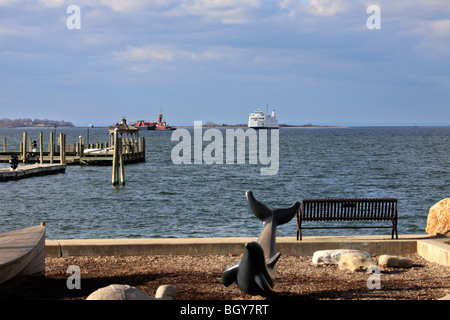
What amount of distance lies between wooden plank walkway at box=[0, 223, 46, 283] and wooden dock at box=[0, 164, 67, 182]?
1310 inches

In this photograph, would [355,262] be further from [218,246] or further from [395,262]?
[218,246]

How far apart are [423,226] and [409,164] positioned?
133ft

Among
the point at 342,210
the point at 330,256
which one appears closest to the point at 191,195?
the point at 342,210

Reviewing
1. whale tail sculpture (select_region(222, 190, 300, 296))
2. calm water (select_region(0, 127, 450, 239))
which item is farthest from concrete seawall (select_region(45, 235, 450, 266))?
calm water (select_region(0, 127, 450, 239))

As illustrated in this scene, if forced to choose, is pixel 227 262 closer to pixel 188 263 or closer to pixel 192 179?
pixel 188 263

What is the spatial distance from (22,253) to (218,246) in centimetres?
397

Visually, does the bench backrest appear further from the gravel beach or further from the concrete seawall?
the gravel beach

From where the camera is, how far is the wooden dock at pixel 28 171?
41.2 m

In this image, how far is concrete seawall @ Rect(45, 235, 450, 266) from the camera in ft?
37.3

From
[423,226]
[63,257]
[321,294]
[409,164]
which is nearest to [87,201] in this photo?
[423,226]

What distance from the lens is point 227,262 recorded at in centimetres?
1093

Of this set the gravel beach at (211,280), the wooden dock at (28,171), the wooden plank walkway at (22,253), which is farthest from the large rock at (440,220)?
the wooden dock at (28,171)

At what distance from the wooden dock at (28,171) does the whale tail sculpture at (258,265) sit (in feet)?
117

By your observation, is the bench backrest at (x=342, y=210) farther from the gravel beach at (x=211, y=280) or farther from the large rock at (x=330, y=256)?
the large rock at (x=330, y=256)
